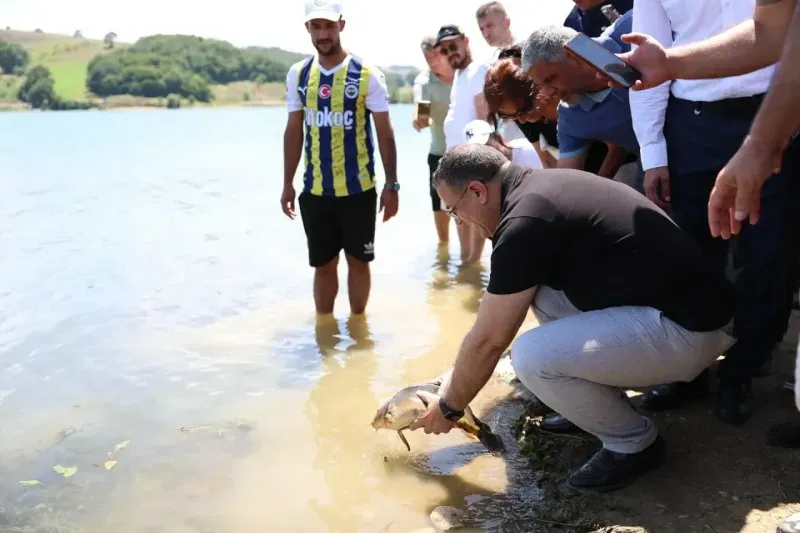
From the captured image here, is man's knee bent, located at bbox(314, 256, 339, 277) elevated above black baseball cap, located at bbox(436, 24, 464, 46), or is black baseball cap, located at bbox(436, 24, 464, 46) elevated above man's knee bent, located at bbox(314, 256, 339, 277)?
black baseball cap, located at bbox(436, 24, 464, 46)

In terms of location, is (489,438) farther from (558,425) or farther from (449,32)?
(449,32)

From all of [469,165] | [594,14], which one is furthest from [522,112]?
[469,165]

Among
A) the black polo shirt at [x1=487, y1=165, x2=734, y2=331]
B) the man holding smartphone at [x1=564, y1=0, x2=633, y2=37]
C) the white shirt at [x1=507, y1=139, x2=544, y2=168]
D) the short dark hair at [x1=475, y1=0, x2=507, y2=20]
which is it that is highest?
the short dark hair at [x1=475, y1=0, x2=507, y2=20]

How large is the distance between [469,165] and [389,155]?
2875mm

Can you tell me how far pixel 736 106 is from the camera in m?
2.99

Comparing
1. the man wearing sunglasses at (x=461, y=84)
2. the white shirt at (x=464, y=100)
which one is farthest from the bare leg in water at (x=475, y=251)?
the white shirt at (x=464, y=100)

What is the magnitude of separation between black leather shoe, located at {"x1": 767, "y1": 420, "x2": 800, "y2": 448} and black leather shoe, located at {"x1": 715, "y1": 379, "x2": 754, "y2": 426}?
153mm

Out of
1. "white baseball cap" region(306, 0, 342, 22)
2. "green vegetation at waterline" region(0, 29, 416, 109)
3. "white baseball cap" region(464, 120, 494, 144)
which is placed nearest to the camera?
"white baseball cap" region(464, 120, 494, 144)

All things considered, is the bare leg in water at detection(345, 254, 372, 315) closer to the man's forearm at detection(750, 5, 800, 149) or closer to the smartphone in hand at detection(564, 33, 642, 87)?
the smartphone in hand at detection(564, 33, 642, 87)

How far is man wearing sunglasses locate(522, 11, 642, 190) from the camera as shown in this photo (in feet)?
11.1

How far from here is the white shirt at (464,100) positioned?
19.2 ft

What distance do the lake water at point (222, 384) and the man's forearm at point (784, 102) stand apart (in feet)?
6.06

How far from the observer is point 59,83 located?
63.4m

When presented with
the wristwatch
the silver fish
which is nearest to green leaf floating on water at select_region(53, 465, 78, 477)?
the silver fish
